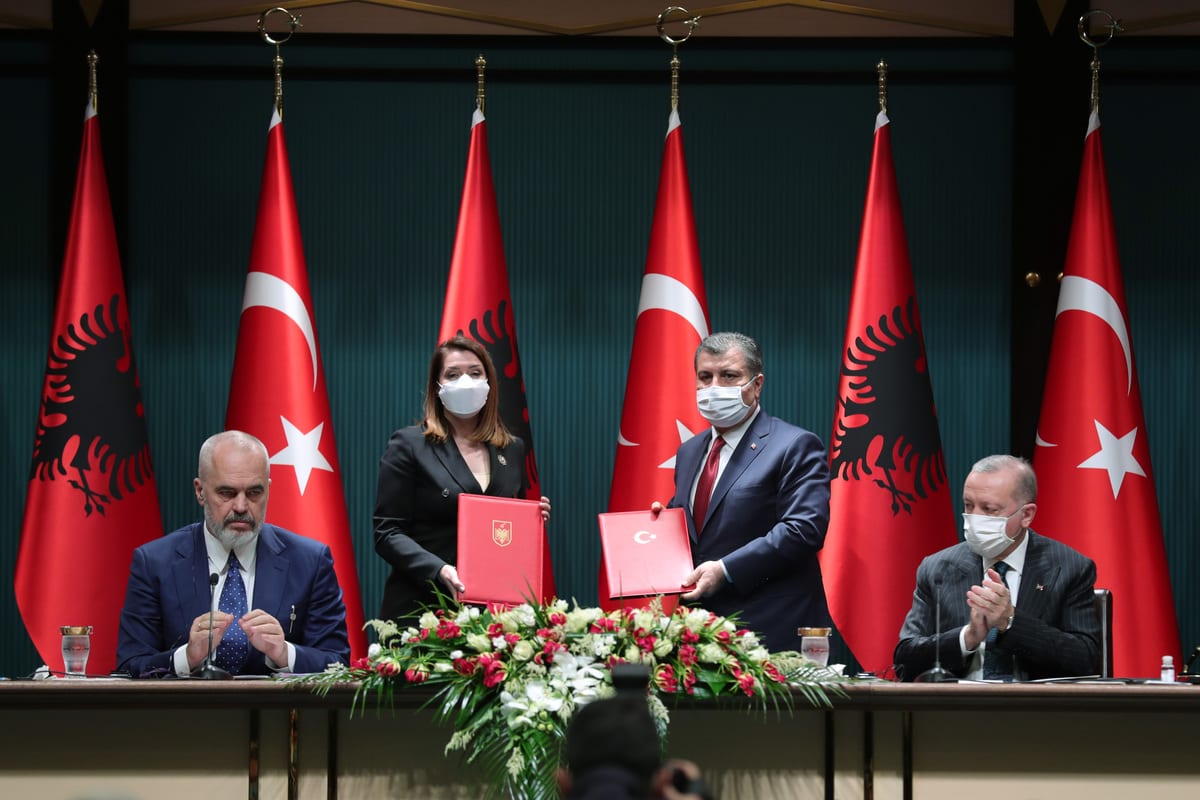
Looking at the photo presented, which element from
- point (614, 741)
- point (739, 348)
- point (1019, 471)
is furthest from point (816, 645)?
point (614, 741)

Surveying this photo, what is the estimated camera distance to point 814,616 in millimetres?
4121

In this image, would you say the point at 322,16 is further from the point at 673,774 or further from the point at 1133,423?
the point at 673,774

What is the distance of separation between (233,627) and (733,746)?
132 centimetres

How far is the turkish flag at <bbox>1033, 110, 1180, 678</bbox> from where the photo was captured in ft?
16.9

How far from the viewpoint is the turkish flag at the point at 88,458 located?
5.26 meters

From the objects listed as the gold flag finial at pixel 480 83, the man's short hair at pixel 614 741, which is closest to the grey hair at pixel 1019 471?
the man's short hair at pixel 614 741

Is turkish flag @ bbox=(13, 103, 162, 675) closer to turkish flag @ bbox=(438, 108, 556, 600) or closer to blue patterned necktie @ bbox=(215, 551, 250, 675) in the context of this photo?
turkish flag @ bbox=(438, 108, 556, 600)

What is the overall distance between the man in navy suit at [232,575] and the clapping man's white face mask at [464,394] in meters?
0.77

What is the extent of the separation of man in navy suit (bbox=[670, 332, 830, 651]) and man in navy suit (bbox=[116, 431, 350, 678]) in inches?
39.4

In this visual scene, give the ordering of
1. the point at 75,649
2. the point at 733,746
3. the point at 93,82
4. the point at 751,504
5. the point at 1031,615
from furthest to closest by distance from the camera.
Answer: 1. the point at 93,82
2. the point at 751,504
3. the point at 1031,615
4. the point at 75,649
5. the point at 733,746

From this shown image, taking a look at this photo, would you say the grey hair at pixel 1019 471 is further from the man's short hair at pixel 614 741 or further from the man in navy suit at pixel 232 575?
the man's short hair at pixel 614 741

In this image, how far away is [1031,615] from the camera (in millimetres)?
3594

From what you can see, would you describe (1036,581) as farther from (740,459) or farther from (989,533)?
(740,459)

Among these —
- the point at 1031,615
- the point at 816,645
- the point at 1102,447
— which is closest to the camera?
the point at 816,645
